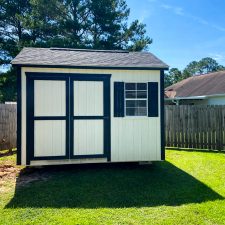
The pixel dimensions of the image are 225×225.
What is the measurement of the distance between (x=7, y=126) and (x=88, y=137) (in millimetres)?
4440

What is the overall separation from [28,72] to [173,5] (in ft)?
27.7

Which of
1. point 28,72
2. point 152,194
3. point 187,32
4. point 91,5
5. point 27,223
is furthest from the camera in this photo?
point 187,32

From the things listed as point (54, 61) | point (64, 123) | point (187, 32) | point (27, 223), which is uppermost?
point (187, 32)

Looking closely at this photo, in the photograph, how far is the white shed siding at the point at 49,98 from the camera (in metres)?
7.07

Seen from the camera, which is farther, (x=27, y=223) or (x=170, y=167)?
(x=170, y=167)

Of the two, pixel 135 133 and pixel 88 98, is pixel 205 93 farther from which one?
pixel 88 98

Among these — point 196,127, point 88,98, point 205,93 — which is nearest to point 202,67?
point 205,93

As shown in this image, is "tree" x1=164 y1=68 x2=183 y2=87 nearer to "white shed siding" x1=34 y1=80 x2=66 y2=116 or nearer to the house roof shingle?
the house roof shingle

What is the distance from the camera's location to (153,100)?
762cm

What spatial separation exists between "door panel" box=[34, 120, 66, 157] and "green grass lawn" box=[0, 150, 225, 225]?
0.58 m

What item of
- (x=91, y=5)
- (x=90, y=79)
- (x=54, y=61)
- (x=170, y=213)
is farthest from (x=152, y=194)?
(x=91, y=5)

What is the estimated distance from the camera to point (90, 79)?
7.35m

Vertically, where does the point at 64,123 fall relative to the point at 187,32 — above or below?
below

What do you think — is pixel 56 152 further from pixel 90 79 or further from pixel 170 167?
pixel 170 167
